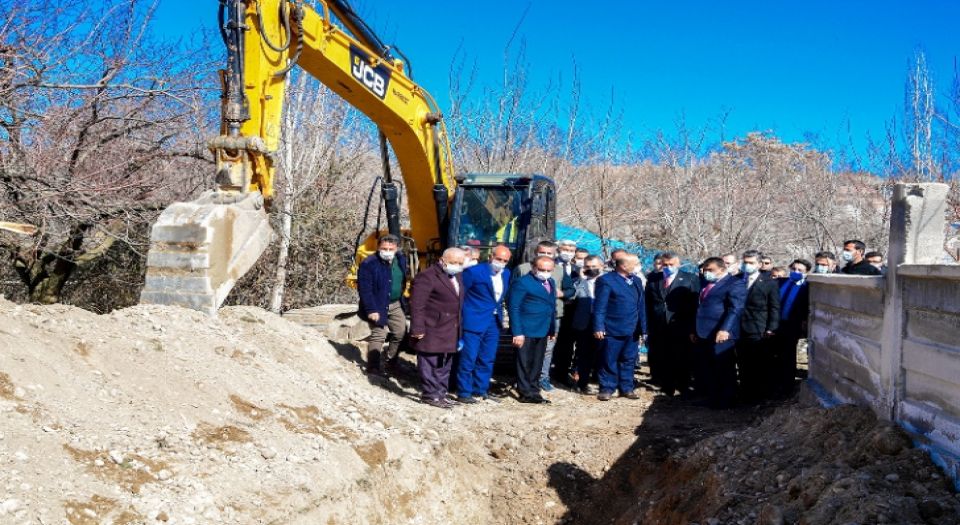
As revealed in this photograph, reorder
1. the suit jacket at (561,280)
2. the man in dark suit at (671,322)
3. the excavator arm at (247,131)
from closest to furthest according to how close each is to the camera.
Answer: the excavator arm at (247,131)
the man in dark suit at (671,322)
the suit jacket at (561,280)

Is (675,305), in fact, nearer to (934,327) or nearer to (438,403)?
(438,403)

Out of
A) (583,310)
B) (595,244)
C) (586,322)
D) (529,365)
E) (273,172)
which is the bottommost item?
(529,365)

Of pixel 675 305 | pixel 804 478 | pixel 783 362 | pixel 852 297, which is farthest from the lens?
pixel 675 305

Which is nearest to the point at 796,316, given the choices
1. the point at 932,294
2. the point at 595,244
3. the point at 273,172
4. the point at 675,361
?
the point at 675,361

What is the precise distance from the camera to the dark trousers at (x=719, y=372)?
7.95 meters

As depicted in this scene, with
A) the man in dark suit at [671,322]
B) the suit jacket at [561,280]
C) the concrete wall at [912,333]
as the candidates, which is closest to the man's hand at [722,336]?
the man in dark suit at [671,322]

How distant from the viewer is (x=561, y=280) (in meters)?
9.08

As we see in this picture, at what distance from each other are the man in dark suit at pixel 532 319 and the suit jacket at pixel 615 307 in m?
0.52

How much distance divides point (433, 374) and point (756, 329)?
10.7ft

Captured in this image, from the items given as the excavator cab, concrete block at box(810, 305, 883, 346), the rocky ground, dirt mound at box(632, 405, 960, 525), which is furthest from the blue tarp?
dirt mound at box(632, 405, 960, 525)

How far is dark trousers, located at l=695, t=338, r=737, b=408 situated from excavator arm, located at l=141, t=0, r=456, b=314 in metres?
4.35

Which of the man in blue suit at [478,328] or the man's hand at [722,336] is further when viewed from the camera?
the man in blue suit at [478,328]

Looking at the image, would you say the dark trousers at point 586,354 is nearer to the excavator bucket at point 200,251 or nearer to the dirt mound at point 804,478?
the dirt mound at point 804,478

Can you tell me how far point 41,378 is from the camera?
178 inches
